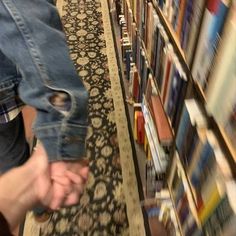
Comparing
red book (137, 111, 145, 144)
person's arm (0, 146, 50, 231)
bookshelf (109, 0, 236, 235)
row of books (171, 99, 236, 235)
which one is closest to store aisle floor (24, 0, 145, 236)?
red book (137, 111, 145, 144)

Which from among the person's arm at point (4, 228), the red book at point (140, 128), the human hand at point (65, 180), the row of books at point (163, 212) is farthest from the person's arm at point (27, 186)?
the red book at point (140, 128)

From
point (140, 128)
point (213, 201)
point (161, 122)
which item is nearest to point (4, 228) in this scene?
point (213, 201)

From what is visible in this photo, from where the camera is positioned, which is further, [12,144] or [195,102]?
[12,144]

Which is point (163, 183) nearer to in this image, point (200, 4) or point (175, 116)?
point (175, 116)

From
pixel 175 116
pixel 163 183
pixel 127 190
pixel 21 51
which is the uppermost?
pixel 21 51

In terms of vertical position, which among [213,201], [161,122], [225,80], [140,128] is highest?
[225,80]

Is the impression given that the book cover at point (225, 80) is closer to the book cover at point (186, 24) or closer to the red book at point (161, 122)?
the book cover at point (186, 24)

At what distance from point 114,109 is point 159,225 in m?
0.84

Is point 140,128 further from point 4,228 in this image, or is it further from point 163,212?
point 4,228

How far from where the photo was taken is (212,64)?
576 millimetres

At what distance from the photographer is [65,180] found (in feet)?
1.99

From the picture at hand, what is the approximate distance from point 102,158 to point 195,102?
36.2 inches

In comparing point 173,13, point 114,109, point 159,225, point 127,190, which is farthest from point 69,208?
point 173,13

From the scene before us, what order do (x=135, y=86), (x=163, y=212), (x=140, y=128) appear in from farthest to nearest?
(x=135, y=86) → (x=140, y=128) → (x=163, y=212)
